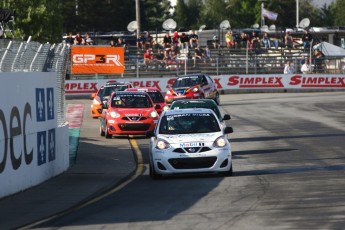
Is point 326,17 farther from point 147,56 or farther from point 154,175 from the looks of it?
point 154,175

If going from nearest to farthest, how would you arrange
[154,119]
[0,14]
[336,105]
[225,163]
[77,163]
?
[225,163]
[0,14]
[77,163]
[154,119]
[336,105]

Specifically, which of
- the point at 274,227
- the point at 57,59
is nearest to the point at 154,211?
the point at 274,227

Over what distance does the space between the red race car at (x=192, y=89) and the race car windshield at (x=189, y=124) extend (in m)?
24.2

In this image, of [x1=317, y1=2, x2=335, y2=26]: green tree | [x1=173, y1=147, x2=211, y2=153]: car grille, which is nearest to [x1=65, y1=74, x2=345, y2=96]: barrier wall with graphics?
[x1=173, y1=147, x2=211, y2=153]: car grille

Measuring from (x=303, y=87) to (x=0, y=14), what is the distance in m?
41.1

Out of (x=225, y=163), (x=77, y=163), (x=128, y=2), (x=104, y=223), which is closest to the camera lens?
(x=104, y=223)

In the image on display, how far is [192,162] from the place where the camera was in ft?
66.6

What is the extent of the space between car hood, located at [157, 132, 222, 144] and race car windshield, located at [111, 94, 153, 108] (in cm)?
1163

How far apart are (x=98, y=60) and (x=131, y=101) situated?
92.0ft

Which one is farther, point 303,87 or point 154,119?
point 303,87

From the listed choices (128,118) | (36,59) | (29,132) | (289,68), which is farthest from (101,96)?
(289,68)

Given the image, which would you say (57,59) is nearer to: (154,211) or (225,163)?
(225,163)

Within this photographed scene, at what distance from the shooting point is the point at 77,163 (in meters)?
24.4

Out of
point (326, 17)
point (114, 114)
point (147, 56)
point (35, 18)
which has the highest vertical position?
point (326, 17)
